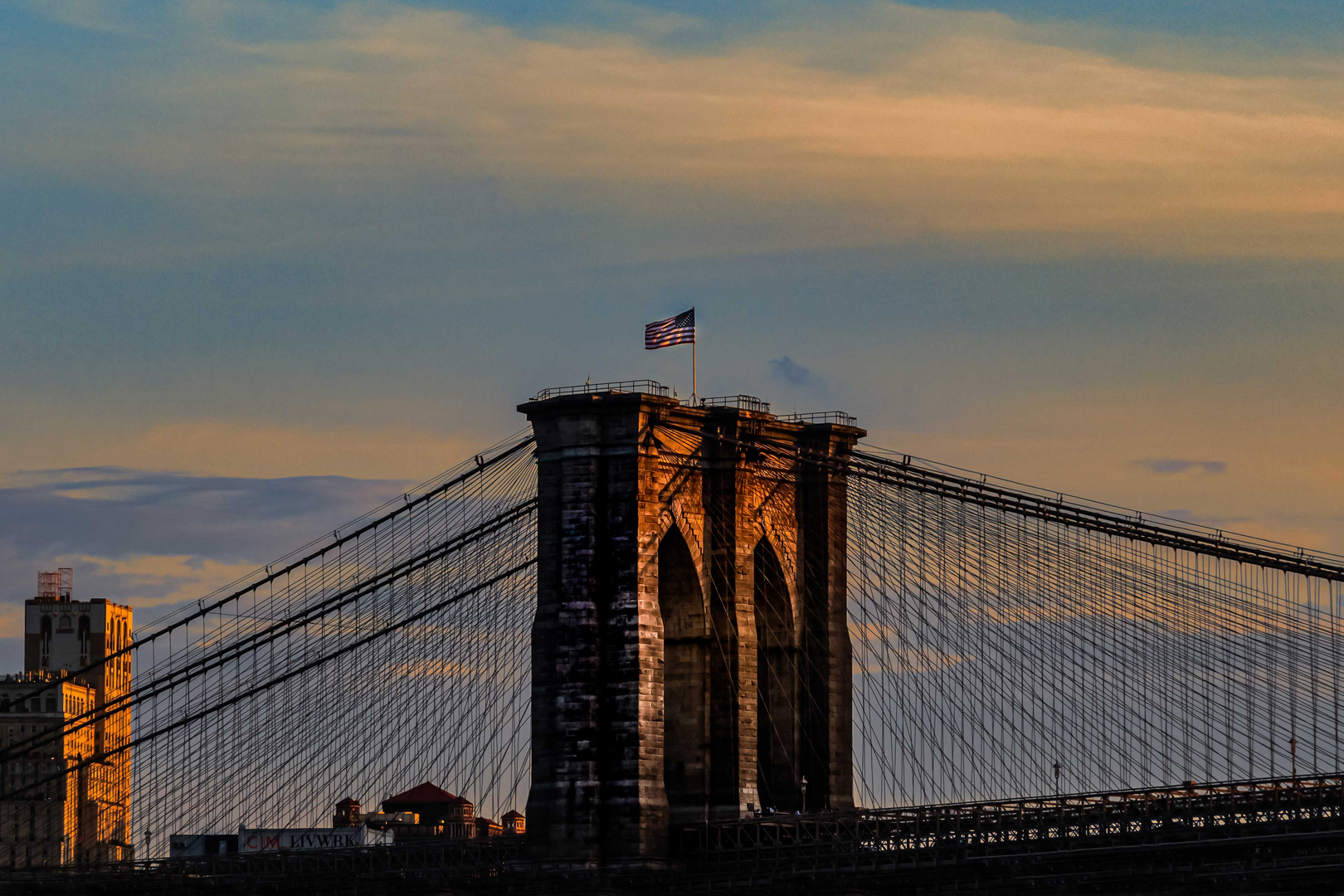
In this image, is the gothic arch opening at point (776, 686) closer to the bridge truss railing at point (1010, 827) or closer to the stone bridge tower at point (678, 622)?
the stone bridge tower at point (678, 622)

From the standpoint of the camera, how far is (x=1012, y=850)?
342 ft

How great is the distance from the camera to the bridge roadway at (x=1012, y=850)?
327 feet

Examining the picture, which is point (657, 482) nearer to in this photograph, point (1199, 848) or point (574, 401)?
point (574, 401)

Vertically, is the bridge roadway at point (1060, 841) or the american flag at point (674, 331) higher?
the american flag at point (674, 331)

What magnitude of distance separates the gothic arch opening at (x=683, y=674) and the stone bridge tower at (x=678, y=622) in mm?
80

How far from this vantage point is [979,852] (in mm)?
104188

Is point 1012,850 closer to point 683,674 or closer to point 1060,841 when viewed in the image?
point 1060,841

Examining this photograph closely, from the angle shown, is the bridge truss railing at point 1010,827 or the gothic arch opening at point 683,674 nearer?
the bridge truss railing at point 1010,827

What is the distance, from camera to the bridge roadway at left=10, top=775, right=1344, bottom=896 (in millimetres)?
99812

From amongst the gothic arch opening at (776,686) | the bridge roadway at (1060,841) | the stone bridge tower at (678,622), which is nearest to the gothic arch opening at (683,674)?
the stone bridge tower at (678,622)

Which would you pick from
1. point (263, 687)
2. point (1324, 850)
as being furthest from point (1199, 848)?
point (263, 687)


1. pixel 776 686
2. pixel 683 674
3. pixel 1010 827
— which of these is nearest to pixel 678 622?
pixel 683 674

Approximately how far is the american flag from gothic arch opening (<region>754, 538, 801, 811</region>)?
1171 cm

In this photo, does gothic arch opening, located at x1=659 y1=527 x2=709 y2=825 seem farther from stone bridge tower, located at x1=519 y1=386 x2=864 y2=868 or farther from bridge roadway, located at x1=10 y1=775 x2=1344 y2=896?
bridge roadway, located at x1=10 y1=775 x2=1344 y2=896
